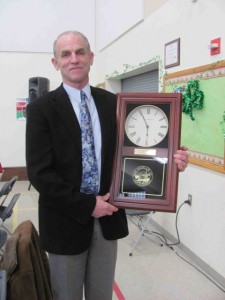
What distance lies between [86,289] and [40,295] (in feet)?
0.95

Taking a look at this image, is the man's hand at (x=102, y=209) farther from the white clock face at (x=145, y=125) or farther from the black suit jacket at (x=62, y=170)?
the white clock face at (x=145, y=125)

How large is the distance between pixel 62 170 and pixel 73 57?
50cm

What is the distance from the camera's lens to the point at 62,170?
4.70ft

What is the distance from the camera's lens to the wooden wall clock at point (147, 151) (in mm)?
1476

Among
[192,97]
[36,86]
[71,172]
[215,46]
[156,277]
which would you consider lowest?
[156,277]

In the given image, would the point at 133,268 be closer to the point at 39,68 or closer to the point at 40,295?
the point at 40,295

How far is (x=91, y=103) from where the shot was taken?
1.55 meters

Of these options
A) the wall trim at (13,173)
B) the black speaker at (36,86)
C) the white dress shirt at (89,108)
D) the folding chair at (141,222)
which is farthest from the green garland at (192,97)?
the wall trim at (13,173)

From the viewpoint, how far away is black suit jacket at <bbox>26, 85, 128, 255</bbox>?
137 centimetres

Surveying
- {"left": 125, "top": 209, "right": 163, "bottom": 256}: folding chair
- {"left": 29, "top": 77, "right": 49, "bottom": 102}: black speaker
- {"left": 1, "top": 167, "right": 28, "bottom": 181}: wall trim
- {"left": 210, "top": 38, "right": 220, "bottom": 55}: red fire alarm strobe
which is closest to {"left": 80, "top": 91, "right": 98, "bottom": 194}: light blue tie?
{"left": 210, "top": 38, "right": 220, "bottom": 55}: red fire alarm strobe

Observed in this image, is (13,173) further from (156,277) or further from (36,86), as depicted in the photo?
(156,277)

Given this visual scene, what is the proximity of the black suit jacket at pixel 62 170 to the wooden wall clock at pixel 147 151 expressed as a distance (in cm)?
5

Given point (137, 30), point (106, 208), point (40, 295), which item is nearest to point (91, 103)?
point (106, 208)

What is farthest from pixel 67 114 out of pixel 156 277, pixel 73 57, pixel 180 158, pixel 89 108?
pixel 156 277
